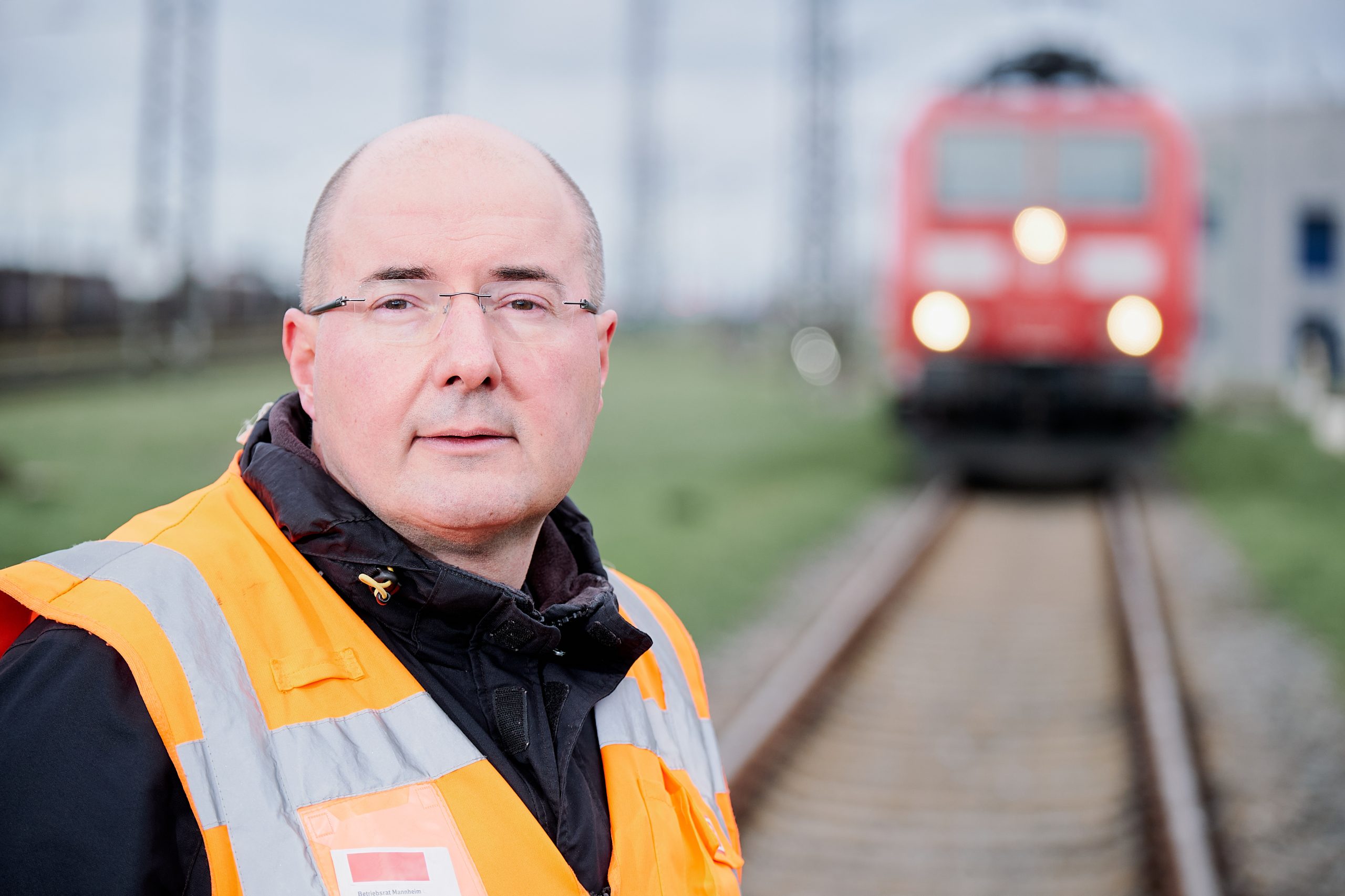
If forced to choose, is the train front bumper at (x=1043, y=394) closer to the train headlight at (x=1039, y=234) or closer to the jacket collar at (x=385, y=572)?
the train headlight at (x=1039, y=234)

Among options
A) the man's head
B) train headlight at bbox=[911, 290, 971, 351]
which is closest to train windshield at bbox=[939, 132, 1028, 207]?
train headlight at bbox=[911, 290, 971, 351]

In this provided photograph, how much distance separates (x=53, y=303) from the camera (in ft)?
75.8

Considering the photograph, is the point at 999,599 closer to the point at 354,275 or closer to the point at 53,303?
the point at 354,275

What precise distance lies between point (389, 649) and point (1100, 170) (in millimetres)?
11399

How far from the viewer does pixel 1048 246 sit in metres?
11.4

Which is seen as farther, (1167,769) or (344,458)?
(1167,769)

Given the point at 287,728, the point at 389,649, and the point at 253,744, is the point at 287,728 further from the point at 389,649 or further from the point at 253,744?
the point at 389,649

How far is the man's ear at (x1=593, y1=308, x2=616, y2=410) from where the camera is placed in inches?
66.6

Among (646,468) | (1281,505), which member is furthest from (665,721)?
(646,468)

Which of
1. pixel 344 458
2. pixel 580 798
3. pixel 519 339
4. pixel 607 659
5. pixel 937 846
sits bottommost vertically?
pixel 937 846

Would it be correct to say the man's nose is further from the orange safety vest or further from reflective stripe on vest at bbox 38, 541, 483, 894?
reflective stripe on vest at bbox 38, 541, 483, 894

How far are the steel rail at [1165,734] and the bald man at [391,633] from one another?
282cm

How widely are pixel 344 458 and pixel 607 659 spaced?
45cm

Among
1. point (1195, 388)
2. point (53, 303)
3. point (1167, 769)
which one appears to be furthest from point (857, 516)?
point (53, 303)
